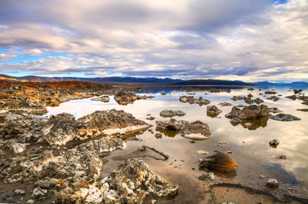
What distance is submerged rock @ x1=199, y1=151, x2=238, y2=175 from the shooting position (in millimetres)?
14873

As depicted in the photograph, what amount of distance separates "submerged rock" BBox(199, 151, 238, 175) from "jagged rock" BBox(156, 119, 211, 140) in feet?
23.1

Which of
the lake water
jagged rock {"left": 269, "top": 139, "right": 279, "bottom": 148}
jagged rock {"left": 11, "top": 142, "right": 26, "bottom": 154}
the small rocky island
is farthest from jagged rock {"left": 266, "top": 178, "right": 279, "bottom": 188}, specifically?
jagged rock {"left": 11, "top": 142, "right": 26, "bottom": 154}

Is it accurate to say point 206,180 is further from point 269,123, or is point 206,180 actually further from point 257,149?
point 269,123

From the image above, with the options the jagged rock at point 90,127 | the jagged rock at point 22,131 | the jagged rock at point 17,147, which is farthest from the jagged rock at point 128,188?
the jagged rock at point 22,131

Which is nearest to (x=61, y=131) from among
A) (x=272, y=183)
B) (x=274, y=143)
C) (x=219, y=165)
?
(x=219, y=165)

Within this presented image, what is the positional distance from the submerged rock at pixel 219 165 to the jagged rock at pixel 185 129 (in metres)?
7.04

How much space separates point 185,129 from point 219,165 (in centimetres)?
1063

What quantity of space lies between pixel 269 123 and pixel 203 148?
1405 centimetres

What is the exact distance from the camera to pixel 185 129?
2572 centimetres

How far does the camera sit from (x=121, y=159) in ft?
55.8

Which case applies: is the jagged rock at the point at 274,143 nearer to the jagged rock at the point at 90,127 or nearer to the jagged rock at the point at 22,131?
the jagged rock at the point at 90,127

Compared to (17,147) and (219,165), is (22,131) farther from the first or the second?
(219,165)

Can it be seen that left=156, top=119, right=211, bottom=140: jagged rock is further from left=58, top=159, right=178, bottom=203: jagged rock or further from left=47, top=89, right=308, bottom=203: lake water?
left=58, top=159, right=178, bottom=203: jagged rock

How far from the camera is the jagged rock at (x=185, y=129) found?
932 inches
